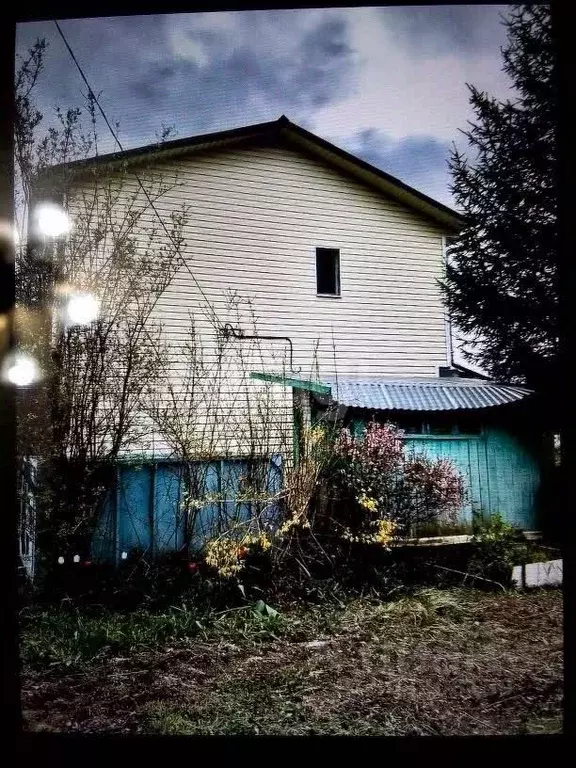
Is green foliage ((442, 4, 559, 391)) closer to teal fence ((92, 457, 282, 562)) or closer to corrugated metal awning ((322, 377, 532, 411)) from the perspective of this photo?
corrugated metal awning ((322, 377, 532, 411))

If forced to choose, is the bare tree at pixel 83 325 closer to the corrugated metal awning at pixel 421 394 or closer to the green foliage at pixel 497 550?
the corrugated metal awning at pixel 421 394

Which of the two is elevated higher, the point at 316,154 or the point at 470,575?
the point at 316,154

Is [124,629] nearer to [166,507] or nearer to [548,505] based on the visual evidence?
[166,507]

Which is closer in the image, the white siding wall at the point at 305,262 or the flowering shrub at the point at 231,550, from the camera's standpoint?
the flowering shrub at the point at 231,550

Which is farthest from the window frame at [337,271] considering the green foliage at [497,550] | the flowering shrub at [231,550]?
the green foliage at [497,550]

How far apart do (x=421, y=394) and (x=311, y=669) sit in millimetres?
2110

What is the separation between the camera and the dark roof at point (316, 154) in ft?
12.1

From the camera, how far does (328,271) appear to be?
14.5ft

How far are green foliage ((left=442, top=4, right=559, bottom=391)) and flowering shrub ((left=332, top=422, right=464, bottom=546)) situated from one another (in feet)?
2.95

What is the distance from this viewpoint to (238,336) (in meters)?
3.81

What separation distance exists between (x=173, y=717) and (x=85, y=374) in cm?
207

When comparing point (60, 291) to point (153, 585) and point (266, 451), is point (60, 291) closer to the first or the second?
point (266, 451)

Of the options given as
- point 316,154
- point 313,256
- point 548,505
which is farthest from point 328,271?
point 548,505

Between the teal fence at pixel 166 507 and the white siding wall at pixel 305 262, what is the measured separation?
54 cm
